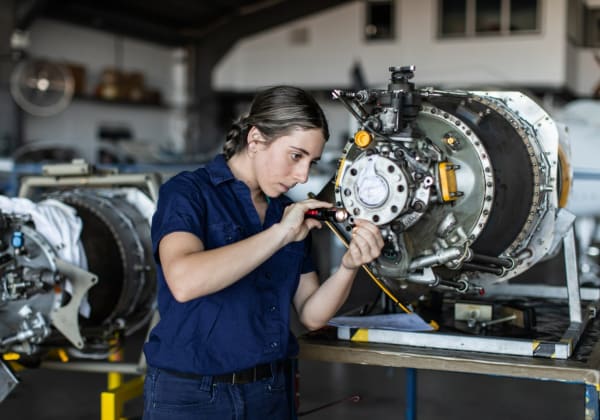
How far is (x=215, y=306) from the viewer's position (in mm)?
1575

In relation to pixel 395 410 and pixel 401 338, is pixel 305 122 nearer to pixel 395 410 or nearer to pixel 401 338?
pixel 401 338

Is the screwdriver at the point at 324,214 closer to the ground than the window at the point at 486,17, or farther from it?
closer to the ground

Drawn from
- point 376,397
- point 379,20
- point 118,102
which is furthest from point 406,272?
point 379,20

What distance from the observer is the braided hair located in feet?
5.06

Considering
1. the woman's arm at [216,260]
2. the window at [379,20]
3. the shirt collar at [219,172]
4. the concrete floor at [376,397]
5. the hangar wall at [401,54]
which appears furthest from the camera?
the window at [379,20]

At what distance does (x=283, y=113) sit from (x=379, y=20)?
1433cm

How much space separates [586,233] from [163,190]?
15.2 feet

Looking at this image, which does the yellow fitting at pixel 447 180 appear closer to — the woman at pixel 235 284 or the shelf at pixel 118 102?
the woman at pixel 235 284

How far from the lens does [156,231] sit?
5.04 ft

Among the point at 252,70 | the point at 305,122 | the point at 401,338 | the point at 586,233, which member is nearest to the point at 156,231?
the point at 305,122

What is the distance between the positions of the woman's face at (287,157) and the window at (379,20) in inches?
556

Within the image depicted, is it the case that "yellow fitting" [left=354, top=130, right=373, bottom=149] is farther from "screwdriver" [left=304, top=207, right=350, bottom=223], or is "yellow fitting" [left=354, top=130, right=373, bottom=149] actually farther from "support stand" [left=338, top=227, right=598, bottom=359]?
"support stand" [left=338, top=227, right=598, bottom=359]

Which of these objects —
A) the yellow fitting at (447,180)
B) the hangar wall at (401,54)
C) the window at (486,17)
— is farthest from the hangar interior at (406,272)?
the window at (486,17)

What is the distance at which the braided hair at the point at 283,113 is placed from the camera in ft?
5.06
